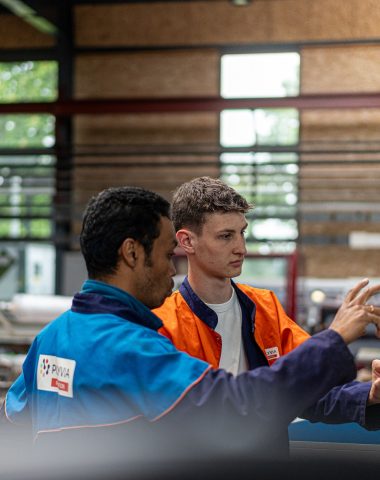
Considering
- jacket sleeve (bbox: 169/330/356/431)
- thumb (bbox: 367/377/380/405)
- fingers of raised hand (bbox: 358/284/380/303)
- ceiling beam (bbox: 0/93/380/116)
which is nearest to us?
jacket sleeve (bbox: 169/330/356/431)

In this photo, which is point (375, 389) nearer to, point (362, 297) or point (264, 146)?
point (362, 297)

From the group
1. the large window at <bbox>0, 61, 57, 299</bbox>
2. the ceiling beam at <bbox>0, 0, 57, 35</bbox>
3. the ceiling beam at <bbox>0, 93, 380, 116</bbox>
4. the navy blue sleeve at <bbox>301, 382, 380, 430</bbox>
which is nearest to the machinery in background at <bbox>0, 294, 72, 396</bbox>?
the navy blue sleeve at <bbox>301, 382, 380, 430</bbox>

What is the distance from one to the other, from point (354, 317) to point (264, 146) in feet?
13.9

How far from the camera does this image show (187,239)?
132 centimetres

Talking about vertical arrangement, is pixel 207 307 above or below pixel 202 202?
below

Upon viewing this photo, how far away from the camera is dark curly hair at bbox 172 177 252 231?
1281 millimetres

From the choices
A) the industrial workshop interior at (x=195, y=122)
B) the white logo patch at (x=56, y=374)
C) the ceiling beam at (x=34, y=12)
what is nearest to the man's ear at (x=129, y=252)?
the white logo patch at (x=56, y=374)

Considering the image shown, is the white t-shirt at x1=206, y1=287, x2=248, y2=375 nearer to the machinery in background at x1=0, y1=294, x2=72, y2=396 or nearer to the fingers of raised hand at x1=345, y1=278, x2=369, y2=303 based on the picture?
A: the fingers of raised hand at x1=345, y1=278, x2=369, y2=303

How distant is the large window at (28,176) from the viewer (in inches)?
203

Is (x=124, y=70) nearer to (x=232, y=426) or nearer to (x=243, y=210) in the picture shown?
(x=243, y=210)

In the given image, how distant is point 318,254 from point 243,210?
3891 millimetres

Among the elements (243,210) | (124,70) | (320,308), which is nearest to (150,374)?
(243,210)

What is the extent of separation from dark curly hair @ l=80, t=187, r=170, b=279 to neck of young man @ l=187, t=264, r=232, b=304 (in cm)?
44

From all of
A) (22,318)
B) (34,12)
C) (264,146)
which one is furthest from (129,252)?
(34,12)
